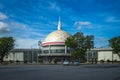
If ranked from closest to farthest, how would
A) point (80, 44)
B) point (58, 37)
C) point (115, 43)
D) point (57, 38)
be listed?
point (80, 44), point (115, 43), point (57, 38), point (58, 37)

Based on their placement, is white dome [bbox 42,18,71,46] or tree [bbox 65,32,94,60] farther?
white dome [bbox 42,18,71,46]

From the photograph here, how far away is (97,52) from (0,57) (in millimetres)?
73401

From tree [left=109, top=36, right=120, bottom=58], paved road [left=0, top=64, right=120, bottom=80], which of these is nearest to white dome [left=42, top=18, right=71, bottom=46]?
tree [left=109, top=36, right=120, bottom=58]

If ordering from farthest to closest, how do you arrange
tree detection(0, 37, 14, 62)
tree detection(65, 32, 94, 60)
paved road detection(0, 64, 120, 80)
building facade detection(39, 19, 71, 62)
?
building facade detection(39, 19, 71, 62)
tree detection(0, 37, 14, 62)
tree detection(65, 32, 94, 60)
paved road detection(0, 64, 120, 80)

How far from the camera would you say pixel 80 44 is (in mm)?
104312

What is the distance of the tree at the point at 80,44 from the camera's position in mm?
101062

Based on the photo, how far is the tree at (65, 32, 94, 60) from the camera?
3979 inches

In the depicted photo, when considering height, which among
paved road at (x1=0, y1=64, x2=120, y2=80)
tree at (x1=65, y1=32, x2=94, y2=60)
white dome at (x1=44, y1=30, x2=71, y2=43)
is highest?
white dome at (x1=44, y1=30, x2=71, y2=43)

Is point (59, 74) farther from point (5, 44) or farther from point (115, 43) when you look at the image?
point (5, 44)

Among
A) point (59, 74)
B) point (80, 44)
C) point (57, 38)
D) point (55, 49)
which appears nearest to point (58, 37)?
point (57, 38)

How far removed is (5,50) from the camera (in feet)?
372

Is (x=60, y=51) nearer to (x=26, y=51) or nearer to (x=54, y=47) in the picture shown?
(x=54, y=47)

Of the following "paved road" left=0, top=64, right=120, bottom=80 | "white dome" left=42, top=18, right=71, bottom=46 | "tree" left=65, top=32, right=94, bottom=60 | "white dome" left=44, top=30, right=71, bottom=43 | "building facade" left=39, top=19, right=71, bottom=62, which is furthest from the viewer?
"white dome" left=44, top=30, right=71, bottom=43

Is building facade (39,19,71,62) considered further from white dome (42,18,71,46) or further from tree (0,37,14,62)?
tree (0,37,14,62)
